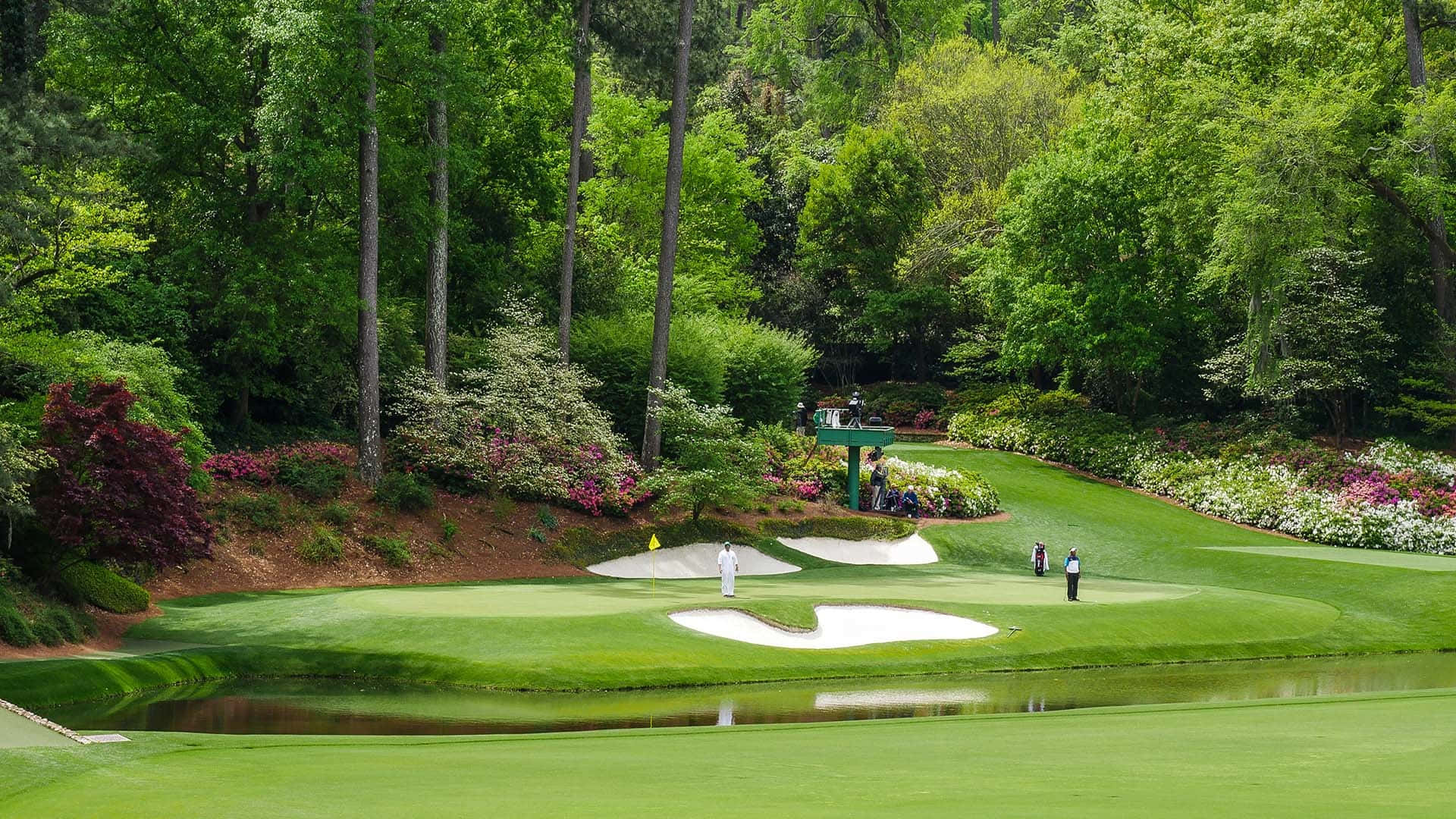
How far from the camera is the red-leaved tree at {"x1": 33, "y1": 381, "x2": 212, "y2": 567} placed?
22.4 meters

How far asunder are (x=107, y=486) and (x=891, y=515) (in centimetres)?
2342

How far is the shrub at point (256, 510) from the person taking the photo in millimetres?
30062

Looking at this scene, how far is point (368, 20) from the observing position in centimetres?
3112

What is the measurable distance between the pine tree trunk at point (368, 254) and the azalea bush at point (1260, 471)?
27.6m

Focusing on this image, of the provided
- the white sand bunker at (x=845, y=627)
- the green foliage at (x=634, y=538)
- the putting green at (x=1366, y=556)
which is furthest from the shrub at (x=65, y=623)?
the putting green at (x=1366, y=556)

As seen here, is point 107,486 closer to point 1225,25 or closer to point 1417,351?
point 1225,25

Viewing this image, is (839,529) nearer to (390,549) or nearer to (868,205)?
(390,549)

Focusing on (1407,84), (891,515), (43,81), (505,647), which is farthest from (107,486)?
(1407,84)

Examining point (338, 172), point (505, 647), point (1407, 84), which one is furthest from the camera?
point (1407, 84)

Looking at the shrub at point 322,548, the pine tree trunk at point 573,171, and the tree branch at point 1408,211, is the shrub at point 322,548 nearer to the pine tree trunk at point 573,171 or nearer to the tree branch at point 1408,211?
the pine tree trunk at point 573,171

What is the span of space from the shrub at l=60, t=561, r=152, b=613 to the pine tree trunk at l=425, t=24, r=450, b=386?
1260 centimetres

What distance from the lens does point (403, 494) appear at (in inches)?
1288

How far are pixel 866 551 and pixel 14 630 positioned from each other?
74.5 ft

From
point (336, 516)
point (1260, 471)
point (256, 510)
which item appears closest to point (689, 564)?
point (336, 516)
